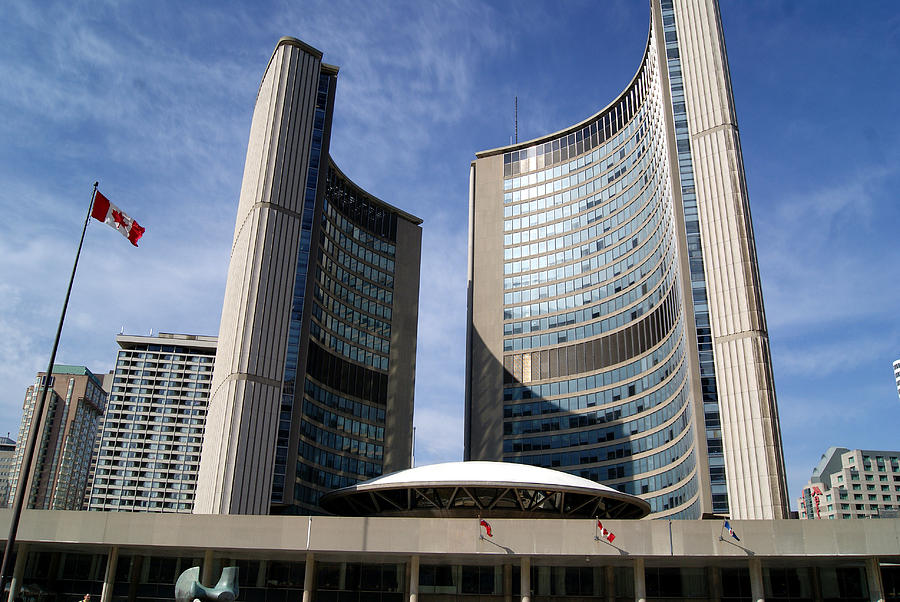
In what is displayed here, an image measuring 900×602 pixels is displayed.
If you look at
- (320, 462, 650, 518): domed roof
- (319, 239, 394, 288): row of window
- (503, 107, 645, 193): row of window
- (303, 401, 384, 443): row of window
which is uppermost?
(503, 107, 645, 193): row of window

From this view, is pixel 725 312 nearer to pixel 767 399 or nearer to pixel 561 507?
pixel 767 399

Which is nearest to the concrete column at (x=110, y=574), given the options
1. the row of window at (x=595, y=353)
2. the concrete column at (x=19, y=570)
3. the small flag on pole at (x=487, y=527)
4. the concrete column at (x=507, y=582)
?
the concrete column at (x=19, y=570)

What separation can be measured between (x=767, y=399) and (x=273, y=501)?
52958 millimetres

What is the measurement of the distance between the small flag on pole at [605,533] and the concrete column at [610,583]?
18.4ft

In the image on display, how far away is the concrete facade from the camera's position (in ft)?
162

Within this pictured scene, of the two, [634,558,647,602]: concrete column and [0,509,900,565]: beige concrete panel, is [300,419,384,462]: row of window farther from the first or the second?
[634,558,647,602]: concrete column

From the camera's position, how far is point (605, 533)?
49.9 metres

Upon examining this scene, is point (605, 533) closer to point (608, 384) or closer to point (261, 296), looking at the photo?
point (261, 296)

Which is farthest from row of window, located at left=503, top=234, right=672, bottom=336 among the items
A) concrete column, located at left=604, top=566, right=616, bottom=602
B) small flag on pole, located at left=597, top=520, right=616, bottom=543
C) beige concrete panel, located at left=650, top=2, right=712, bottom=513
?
small flag on pole, located at left=597, top=520, right=616, bottom=543

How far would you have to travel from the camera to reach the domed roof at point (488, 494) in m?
57.9

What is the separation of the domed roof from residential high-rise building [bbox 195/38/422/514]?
20.0 metres

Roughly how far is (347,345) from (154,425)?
85279mm

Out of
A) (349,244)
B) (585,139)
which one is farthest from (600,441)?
(585,139)

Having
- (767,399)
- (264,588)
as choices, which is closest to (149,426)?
(264,588)
